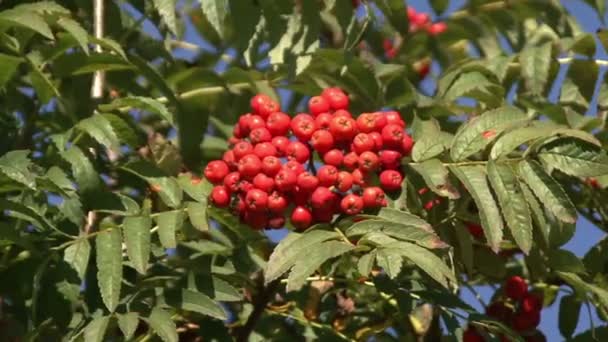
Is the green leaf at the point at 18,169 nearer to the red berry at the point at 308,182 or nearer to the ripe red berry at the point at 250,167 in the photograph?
the ripe red berry at the point at 250,167

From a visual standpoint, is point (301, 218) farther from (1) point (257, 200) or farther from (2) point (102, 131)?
(2) point (102, 131)

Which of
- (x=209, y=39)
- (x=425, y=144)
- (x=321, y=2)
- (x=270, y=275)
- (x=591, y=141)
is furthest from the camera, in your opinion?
(x=209, y=39)

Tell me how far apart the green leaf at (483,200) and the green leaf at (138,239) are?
639mm

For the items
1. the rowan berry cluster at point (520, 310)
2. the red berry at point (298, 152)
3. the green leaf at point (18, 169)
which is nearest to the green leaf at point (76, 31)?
the green leaf at point (18, 169)

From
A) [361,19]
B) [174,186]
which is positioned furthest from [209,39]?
[174,186]

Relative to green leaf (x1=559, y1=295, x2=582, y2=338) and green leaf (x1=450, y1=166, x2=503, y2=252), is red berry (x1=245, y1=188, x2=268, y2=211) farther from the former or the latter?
green leaf (x1=559, y1=295, x2=582, y2=338)

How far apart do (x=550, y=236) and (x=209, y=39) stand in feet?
6.16

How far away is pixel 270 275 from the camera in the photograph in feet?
7.97

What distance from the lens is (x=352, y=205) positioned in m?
2.66

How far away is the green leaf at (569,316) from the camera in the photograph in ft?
10.2

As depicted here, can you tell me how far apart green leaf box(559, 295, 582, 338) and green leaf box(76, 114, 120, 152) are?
44.7 inches

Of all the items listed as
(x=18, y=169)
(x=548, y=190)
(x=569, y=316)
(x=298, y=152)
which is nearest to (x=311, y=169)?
(x=298, y=152)

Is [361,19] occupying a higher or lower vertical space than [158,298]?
Answer: higher

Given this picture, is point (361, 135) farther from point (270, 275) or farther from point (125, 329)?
point (125, 329)
